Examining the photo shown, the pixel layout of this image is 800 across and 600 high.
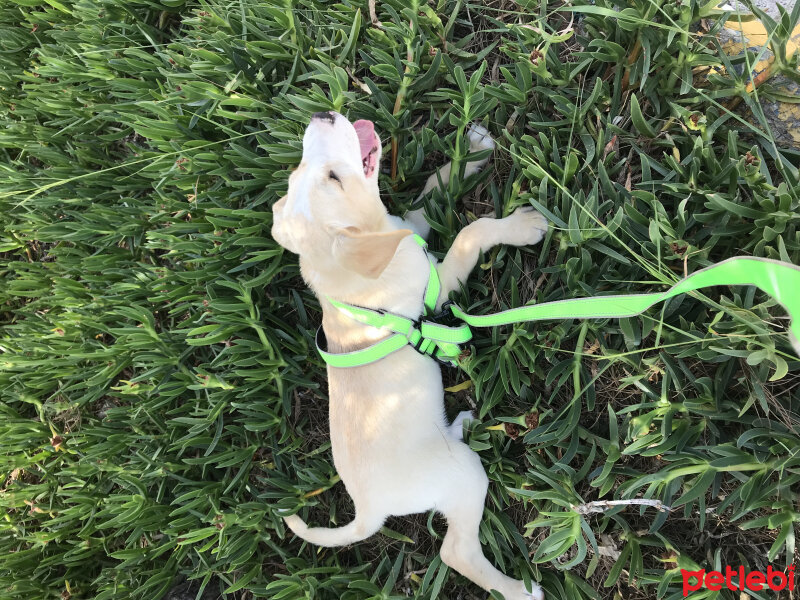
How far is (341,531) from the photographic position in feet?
7.37

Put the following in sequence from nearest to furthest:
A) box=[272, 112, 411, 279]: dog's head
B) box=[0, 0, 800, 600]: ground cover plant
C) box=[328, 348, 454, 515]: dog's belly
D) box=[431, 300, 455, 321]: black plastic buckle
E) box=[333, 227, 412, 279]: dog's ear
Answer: box=[333, 227, 412, 279]: dog's ear → box=[0, 0, 800, 600]: ground cover plant → box=[272, 112, 411, 279]: dog's head → box=[328, 348, 454, 515]: dog's belly → box=[431, 300, 455, 321]: black plastic buckle

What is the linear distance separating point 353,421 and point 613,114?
1826 millimetres

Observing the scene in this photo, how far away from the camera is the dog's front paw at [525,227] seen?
6.84ft

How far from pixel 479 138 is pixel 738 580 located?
7.19 feet

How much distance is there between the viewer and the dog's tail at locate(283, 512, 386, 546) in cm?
214

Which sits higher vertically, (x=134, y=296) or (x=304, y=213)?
(x=304, y=213)

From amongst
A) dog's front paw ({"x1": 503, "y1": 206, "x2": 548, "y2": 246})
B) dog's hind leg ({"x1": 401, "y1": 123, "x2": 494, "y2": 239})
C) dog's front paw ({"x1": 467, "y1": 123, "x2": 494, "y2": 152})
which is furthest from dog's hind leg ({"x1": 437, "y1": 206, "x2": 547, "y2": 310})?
dog's front paw ({"x1": 467, "y1": 123, "x2": 494, "y2": 152})

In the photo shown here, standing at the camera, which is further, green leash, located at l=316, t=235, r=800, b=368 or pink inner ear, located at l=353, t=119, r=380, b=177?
pink inner ear, located at l=353, t=119, r=380, b=177

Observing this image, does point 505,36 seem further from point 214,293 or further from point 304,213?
point 214,293

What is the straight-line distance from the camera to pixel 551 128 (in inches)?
82.6

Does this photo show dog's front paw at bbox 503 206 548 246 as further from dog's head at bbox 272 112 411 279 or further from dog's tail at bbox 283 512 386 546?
dog's tail at bbox 283 512 386 546

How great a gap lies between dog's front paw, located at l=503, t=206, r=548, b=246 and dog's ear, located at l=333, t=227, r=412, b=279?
72 cm

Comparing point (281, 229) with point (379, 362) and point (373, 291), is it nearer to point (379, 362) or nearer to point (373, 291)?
point (373, 291)

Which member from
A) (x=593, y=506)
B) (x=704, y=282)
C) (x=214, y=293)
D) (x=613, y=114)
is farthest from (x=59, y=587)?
(x=613, y=114)
